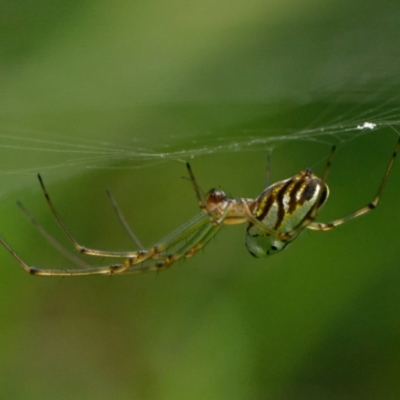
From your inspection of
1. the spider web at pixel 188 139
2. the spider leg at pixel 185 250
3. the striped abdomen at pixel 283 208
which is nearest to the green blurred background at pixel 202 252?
the spider web at pixel 188 139

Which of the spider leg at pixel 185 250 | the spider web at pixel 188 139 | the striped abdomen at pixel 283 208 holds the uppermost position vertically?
the spider web at pixel 188 139

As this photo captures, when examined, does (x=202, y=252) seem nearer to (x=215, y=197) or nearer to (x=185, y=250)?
(x=185, y=250)

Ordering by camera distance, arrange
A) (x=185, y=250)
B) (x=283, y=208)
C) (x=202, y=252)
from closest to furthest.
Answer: (x=283, y=208)
(x=185, y=250)
(x=202, y=252)

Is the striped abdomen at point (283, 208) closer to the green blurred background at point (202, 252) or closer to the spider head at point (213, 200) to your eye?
the spider head at point (213, 200)

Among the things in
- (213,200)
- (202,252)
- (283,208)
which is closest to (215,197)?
(213,200)

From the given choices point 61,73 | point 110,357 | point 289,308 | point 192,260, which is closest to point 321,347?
point 289,308

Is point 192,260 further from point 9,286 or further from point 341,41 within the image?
point 341,41
